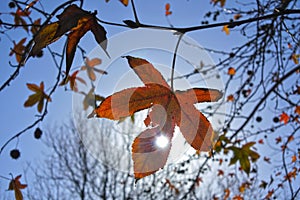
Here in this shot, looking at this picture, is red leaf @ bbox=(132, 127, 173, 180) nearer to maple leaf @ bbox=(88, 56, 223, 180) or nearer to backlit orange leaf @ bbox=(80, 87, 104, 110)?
maple leaf @ bbox=(88, 56, 223, 180)

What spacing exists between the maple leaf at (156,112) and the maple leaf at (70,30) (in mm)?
74

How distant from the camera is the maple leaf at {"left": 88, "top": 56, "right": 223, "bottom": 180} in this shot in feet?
1.67

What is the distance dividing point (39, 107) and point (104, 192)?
7913mm

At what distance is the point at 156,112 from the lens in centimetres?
56

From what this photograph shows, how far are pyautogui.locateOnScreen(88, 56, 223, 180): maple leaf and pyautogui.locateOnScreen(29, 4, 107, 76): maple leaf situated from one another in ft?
0.24

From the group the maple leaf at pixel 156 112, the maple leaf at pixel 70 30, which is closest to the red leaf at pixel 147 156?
the maple leaf at pixel 156 112

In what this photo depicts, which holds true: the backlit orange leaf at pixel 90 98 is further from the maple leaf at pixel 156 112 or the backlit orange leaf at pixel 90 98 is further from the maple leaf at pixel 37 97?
the maple leaf at pixel 156 112

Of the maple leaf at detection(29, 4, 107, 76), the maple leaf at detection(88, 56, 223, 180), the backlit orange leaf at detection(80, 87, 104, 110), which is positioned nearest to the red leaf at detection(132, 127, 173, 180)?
the maple leaf at detection(88, 56, 223, 180)

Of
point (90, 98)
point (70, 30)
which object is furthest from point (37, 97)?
point (70, 30)

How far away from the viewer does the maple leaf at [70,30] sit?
1.70ft

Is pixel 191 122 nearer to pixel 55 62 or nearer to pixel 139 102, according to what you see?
pixel 139 102

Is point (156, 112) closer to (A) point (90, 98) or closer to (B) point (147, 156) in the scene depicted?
(B) point (147, 156)

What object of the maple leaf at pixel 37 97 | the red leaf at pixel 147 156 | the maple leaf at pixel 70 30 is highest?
the maple leaf at pixel 37 97

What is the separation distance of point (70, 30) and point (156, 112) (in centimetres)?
17
